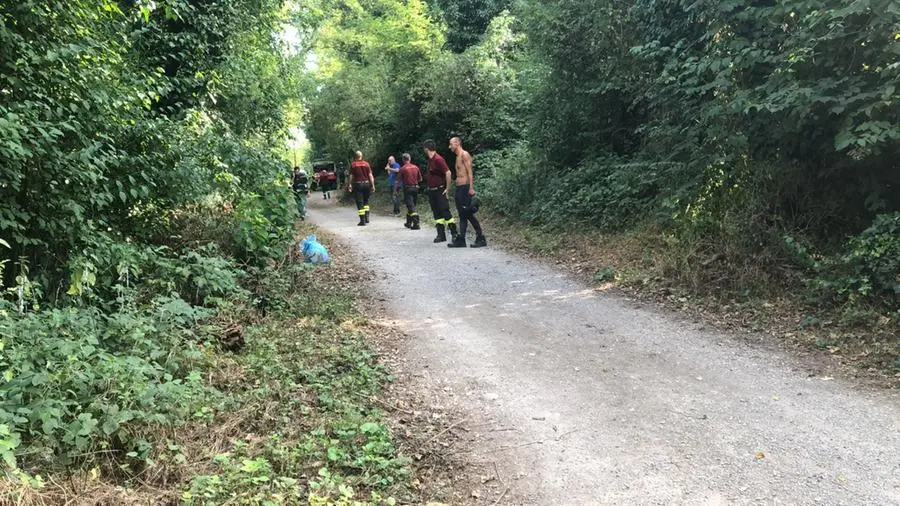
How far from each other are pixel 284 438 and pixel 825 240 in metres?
6.16

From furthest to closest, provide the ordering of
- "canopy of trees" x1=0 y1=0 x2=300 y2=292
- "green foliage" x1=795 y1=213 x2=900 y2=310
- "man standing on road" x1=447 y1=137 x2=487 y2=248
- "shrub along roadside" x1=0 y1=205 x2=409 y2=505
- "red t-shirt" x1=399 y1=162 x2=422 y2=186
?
"red t-shirt" x1=399 y1=162 x2=422 y2=186 < "man standing on road" x1=447 y1=137 x2=487 y2=248 < "green foliage" x1=795 y1=213 x2=900 y2=310 < "canopy of trees" x1=0 y1=0 x2=300 y2=292 < "shrub along roadside" x1=0 y1=205 x2=409 y2=505

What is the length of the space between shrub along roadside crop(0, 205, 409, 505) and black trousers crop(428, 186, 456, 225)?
5711 millimetres

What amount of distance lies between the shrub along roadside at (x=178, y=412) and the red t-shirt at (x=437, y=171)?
18.9 ft

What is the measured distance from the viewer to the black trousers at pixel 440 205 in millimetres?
10891

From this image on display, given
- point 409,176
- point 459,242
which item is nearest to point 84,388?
point 459,242

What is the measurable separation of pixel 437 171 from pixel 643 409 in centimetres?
730

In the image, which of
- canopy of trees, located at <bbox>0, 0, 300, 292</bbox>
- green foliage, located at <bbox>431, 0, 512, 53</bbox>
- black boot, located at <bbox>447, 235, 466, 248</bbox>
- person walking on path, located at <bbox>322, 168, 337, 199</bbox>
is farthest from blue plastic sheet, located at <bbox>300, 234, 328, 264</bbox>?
person walking on path, located at <bbox>322, 168, 337, 199</bbox>

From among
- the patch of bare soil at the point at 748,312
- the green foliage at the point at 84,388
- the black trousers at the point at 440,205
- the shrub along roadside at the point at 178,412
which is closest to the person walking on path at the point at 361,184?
the black trousers at the point at 440,205

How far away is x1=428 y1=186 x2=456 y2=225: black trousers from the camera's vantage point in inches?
429

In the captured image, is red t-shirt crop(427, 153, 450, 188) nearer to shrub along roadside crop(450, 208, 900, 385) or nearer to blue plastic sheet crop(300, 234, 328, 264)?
blue plastic sheet crop(300, 234, 328, 264)

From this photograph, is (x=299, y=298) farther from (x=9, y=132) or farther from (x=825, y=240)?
(x=825, y=240)

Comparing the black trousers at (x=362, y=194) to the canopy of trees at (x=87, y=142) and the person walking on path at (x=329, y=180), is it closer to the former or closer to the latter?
the canopy of trees at (x=87, y=142)

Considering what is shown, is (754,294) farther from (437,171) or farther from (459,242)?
(437,171)

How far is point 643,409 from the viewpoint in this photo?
414 centimetres
